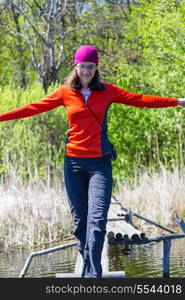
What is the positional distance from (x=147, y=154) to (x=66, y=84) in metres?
10.7

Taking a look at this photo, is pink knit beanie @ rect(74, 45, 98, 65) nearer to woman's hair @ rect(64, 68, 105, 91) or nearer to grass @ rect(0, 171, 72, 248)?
woman's hair @ rect(64, 68, 105, 91)

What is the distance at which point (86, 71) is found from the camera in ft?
20.2

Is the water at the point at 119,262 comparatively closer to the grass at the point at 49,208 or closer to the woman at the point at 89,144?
the grass at the point at 49,208

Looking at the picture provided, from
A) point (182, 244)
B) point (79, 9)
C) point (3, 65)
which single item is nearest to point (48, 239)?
point (182, 244)

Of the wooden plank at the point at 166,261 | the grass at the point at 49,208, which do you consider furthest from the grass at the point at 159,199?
the wooden plank at the point at 166,261

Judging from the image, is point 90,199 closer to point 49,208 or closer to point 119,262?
point 119,262

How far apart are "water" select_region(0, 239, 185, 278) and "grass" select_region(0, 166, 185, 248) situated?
431 millimetres

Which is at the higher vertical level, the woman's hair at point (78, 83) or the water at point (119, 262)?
the woman's hair at point (78, 83)

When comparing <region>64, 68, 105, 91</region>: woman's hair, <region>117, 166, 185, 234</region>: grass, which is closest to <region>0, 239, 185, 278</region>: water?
<region>117, 166, 185, 234</region>: grass

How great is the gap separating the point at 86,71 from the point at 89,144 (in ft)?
1.94

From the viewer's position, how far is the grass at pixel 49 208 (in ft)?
35.9

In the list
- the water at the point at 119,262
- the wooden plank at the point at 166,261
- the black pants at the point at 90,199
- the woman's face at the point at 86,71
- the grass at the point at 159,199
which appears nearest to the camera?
the black pants at the point at 90,199

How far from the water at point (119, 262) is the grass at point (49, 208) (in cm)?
43

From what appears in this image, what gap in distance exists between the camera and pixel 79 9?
28312mm
